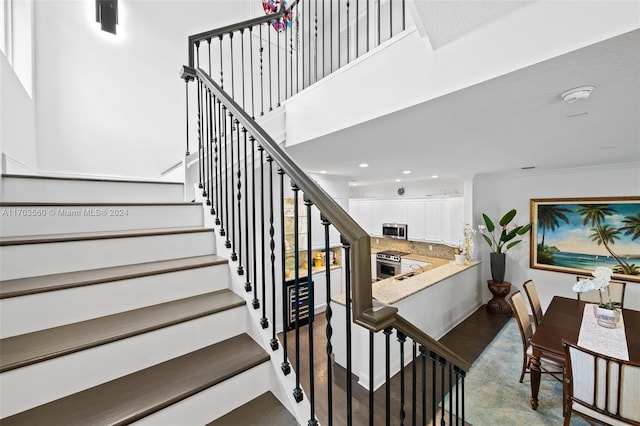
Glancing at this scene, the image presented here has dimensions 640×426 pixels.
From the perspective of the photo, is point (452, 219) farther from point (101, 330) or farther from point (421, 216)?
point (101, 330)

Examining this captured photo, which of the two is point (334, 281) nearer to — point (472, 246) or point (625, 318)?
point (472, 246)

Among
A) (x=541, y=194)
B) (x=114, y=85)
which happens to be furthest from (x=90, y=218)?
(x=541, y=194)

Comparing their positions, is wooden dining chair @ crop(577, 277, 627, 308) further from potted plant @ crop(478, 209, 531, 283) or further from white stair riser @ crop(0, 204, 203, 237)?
white stair riser @ crop(0, 204, 203, 237)

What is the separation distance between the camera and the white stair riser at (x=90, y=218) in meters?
1.47

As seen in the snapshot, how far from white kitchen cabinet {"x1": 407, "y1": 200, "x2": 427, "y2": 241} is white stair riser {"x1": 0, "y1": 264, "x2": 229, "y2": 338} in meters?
4.98

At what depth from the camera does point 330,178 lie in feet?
17.4

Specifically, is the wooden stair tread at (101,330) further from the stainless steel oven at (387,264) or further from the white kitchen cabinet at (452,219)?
the stainless steel oven at (387,264)

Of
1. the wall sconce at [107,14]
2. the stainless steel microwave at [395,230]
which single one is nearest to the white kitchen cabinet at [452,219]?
the stainless steel microwave at [395,230]

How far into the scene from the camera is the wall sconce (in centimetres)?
296

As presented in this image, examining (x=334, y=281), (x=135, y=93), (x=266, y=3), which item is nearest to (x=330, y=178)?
(x=334, y=281)

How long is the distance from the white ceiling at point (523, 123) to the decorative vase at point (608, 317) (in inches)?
64.1

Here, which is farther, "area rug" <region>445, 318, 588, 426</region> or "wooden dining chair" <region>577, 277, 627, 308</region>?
"wooden dining chair" <region>577, 277, 627, 308</region>

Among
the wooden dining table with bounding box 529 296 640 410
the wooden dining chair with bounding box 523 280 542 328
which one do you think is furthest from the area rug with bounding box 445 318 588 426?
the wooden dining chair with bounding box 523 280 542 328

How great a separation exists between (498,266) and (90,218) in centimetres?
558
